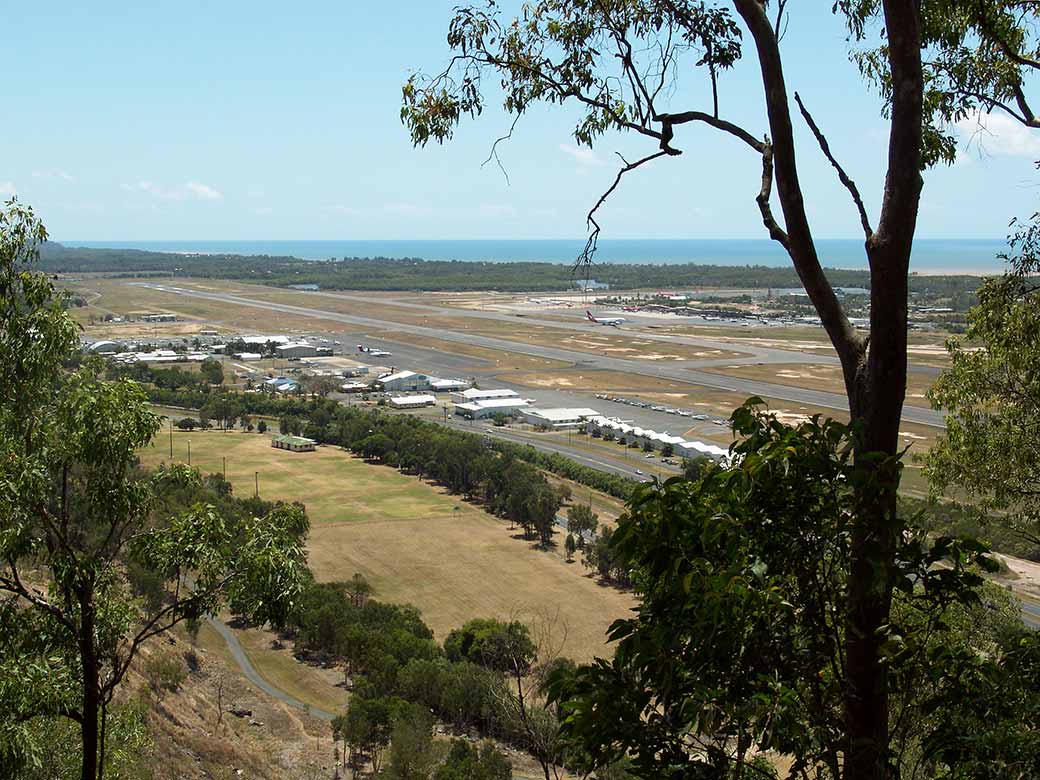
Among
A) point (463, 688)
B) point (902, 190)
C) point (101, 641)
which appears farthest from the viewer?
point (463, 688)

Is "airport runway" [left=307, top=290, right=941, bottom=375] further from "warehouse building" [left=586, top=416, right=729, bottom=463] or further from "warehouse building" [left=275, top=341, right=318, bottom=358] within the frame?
"warehouse building" [left=275, top=341, right=318, bottom=358]

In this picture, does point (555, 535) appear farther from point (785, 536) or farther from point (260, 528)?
point (785, 536)

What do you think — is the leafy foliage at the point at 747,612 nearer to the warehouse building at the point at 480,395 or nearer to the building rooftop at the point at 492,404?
the building rooftop at the point at 492,404

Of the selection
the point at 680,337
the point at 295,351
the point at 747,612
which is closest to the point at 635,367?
the point at 680,337

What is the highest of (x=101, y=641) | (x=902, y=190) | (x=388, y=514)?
(x=902, y=190)

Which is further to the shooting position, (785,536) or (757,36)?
(757,36)

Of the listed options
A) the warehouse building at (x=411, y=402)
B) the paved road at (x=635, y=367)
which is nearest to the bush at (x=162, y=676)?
the paved road at (x=635, y=367)

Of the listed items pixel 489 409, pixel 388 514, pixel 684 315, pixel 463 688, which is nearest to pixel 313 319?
pixel 684 315
